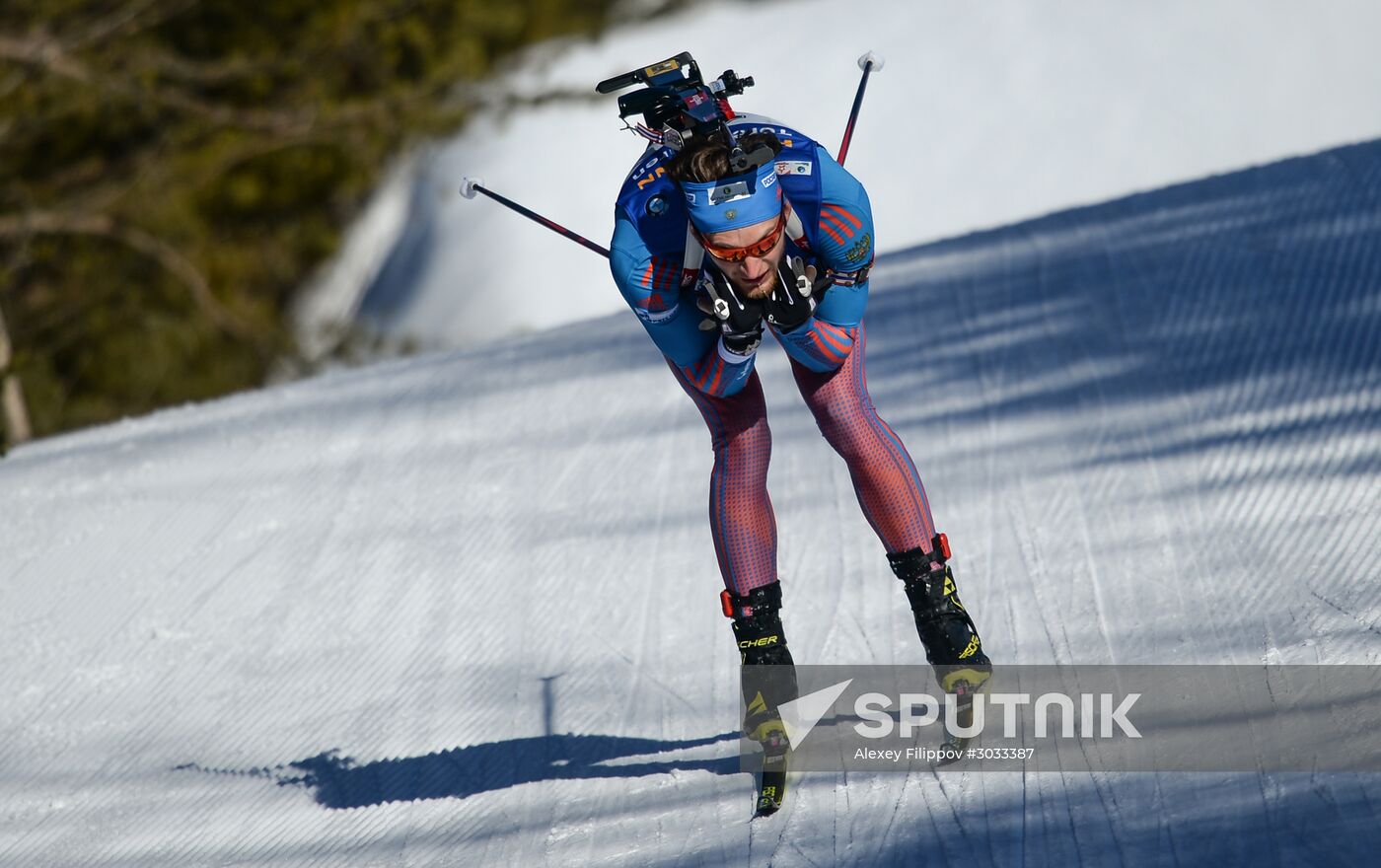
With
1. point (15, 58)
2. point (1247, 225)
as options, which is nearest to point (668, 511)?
point (1247, 225)

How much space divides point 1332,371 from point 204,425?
4.53 meters

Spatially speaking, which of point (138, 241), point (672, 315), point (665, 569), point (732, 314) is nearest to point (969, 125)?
point (138, 241)

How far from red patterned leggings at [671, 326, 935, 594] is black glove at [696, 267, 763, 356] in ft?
0.63

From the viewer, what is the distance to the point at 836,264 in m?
2.92

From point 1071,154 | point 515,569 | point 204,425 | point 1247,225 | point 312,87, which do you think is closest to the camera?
point 515,569

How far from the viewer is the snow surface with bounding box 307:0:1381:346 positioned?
13102 millimetres

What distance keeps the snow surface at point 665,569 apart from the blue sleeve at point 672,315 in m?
0.93

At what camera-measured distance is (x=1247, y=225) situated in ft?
19.2

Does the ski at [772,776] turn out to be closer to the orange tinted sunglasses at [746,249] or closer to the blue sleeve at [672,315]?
the blue sleeve at [672,315]

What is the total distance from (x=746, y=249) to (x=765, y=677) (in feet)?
3.05

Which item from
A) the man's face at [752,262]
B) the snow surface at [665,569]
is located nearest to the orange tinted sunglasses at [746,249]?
the man's face at [752,262]

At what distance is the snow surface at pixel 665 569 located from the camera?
312cm

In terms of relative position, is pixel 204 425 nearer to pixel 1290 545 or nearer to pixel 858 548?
pixel 858 548

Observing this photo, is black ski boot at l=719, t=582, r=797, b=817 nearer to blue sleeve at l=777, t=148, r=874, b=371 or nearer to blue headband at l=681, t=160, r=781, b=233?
blue sleeve at l=777, t=148, r=874, b=371
